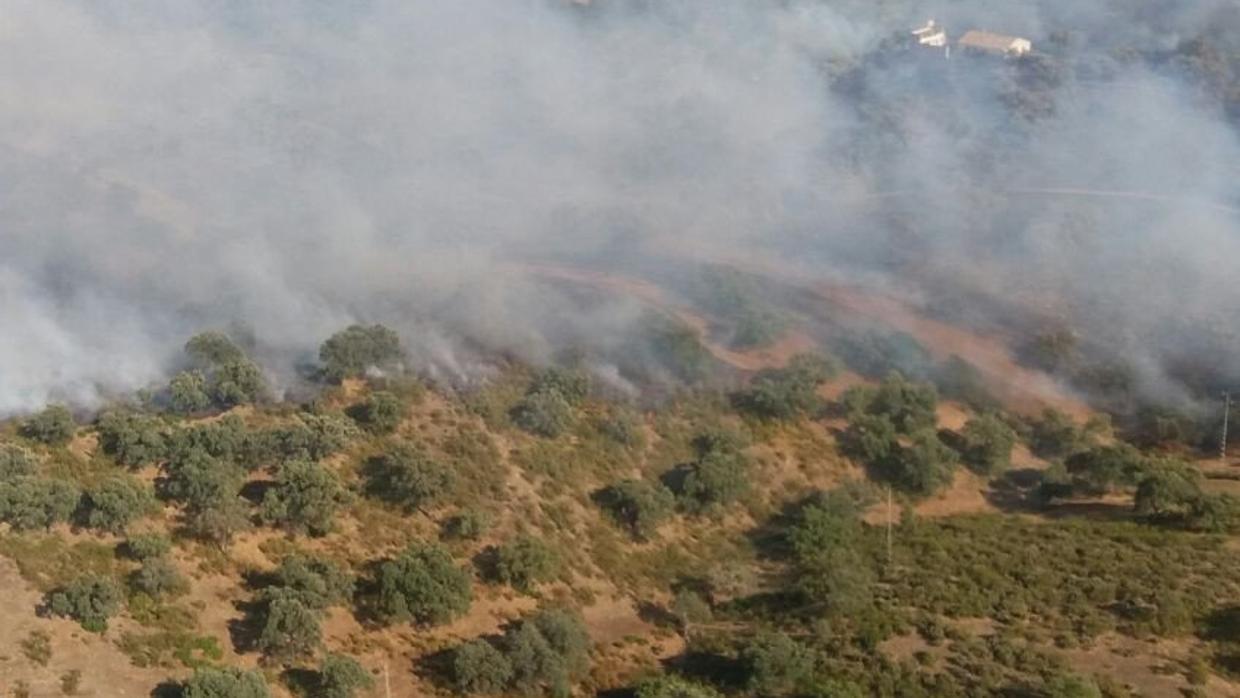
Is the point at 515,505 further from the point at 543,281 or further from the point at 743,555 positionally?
the point at 543,281

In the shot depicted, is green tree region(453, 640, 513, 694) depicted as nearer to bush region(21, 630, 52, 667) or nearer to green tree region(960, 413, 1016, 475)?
bush region(21, 630, 52, 667)

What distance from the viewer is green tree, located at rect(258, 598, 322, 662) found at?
55.4ft

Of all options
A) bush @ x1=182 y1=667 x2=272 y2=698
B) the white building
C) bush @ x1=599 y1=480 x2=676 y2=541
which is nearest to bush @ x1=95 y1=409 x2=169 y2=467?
bush @ x1=182 y1=667 x2=272 y2=698

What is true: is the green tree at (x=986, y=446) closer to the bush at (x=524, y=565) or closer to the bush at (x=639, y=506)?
the bush at (x=639, y=506)

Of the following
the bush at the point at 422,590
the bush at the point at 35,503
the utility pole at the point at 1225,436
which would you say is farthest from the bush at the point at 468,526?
the utility pole at the point at 1225,436

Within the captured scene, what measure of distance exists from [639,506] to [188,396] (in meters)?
7.79

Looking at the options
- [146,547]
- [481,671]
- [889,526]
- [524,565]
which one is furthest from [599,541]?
[146,547]

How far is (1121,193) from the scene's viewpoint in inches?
1362

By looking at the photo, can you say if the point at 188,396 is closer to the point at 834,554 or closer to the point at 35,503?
the point at 35,503

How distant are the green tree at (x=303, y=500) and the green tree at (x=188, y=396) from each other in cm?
292

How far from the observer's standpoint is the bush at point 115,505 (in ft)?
60.5

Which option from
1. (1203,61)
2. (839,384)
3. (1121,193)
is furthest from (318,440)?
(1203,61)

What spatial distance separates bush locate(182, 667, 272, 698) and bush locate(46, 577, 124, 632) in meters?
1.74

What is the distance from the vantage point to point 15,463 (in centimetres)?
1911
